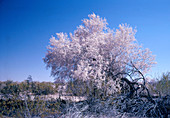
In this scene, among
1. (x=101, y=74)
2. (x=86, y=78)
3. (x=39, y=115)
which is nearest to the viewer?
(x=39, y=115)

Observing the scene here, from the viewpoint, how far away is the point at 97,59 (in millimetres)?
9711

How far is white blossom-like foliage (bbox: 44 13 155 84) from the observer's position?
9344 millimetres

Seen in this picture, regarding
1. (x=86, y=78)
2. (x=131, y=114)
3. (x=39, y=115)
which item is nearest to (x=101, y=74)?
(x=86, y=78)

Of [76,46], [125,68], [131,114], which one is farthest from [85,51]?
[131,114]

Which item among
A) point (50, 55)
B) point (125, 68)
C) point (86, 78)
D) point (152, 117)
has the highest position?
point (50, 55)

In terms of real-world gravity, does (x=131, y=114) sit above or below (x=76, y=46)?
below

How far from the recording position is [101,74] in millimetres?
8969

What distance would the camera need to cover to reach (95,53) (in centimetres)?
976

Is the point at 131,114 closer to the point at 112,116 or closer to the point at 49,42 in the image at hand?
the point at 112,116

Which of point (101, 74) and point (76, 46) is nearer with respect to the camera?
point (101, 74)

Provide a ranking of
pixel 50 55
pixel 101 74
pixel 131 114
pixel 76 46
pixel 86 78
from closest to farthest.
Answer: pixel 131 114, pixel 86 78, pixel 101 74, pixel 76 46, pixel 50 55

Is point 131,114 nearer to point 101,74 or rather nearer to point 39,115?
point 101,74

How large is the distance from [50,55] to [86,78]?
11.1 ft

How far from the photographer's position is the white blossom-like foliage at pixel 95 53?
368 inches
